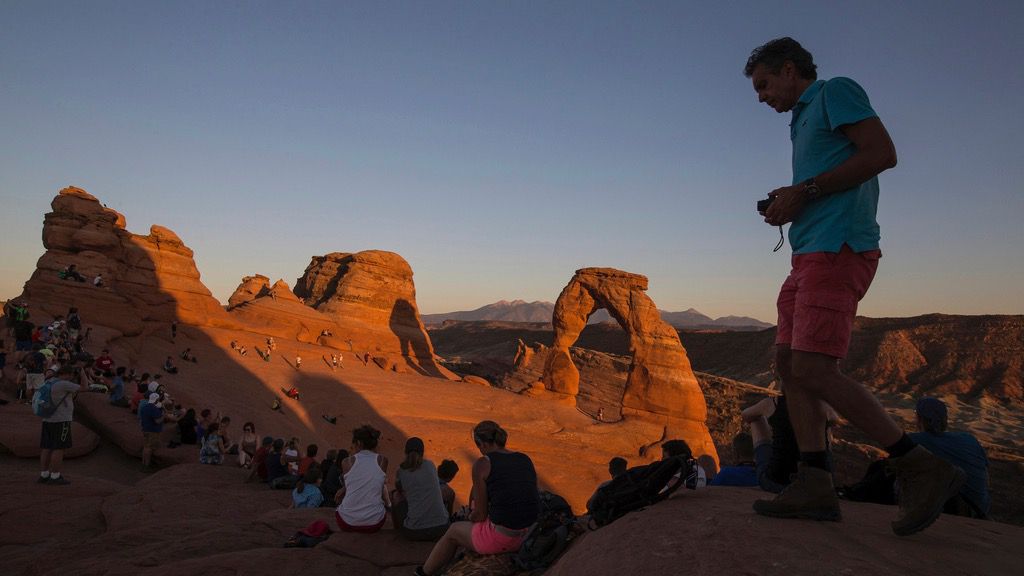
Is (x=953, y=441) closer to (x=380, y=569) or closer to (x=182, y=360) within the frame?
(x=380, y=569)

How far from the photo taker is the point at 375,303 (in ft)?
105

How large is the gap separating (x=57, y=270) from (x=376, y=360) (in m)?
13.3

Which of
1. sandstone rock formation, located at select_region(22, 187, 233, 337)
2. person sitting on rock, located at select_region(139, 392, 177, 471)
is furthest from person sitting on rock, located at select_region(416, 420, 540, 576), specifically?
sandstone rock formation, located at select_region(22, 187, 233, 337)

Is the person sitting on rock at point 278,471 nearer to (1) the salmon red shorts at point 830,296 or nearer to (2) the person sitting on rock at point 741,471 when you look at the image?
(2) the person sitting on rock at point 741,471

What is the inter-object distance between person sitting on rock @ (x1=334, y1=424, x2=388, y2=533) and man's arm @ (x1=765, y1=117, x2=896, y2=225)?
192 inches

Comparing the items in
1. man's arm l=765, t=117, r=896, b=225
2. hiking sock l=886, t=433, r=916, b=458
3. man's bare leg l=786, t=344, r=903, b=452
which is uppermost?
man's arm l=765, t=117, r=896, b=225

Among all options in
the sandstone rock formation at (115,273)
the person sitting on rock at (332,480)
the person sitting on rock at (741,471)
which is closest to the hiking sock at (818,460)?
the person sitting on rock at (741,471)

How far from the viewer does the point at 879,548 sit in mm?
2242

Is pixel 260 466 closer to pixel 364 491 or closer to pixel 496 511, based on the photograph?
pixel 364 491

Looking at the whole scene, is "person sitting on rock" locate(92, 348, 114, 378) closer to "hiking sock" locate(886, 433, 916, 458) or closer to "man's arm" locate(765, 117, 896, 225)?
"man's arm" locate(765, 117, 896, 225)

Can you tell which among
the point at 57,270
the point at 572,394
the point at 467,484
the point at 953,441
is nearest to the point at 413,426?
the point at 467,484

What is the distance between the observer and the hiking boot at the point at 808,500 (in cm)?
255

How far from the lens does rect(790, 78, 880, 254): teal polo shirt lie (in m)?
2.46

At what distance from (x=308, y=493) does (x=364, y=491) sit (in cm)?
253
